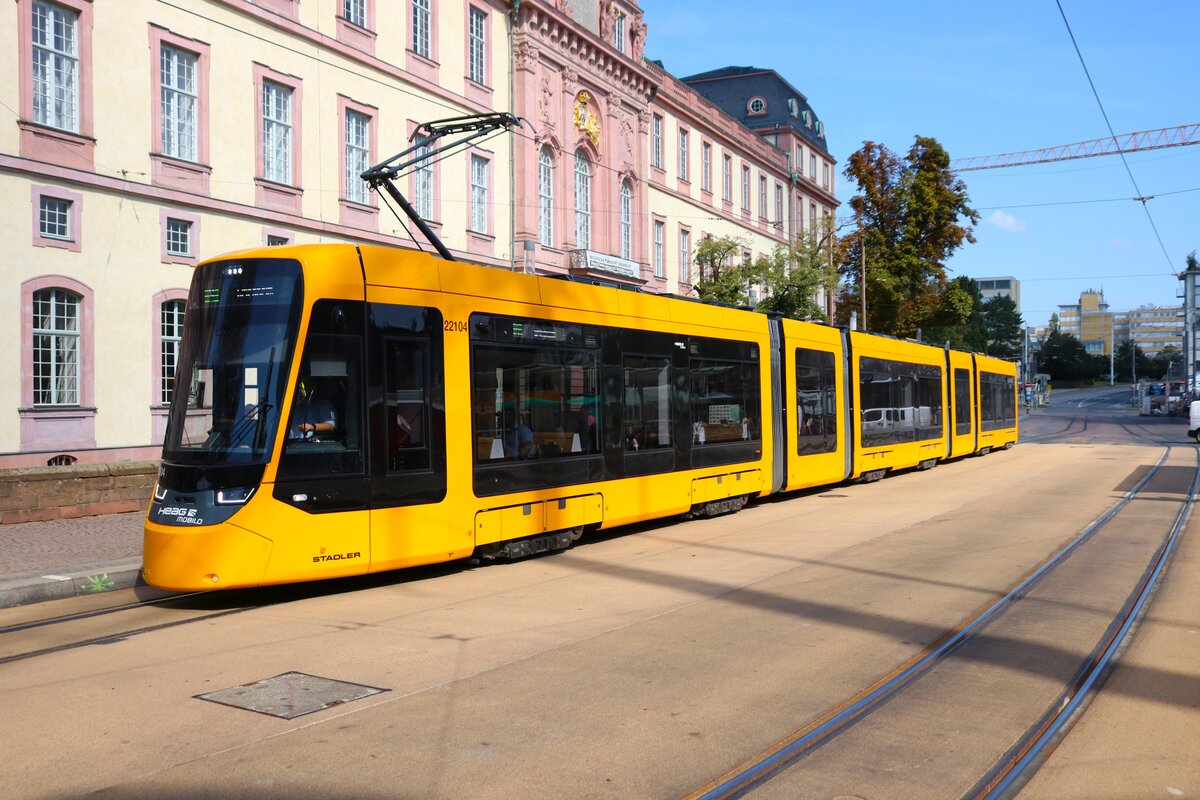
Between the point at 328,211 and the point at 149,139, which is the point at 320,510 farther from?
the point at 328,211

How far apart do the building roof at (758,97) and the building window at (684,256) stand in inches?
593

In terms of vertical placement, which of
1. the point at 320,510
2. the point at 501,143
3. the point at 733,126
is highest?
the point at 733,126

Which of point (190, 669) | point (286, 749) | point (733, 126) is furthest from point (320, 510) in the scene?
point (733, 126)

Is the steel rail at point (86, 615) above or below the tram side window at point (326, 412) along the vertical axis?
below

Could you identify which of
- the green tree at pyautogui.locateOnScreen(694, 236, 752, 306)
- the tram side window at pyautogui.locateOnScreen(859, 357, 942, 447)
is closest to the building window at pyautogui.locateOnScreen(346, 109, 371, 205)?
the tram side window at pyautogui.locateOnScreen(859, 357, 942, 447)

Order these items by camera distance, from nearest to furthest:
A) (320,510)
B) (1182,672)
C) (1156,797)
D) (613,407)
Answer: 1. (1156,797)
2. (1182,672)
3. (320,510)
4. (613,407)

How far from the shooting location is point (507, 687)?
22.1ft

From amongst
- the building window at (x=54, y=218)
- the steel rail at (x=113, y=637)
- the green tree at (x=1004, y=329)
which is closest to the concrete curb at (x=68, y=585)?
the steel rail at (x=113, y=637)

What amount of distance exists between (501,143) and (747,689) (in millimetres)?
26518

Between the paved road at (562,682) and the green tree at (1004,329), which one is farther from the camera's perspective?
the green tree at (1004,329)

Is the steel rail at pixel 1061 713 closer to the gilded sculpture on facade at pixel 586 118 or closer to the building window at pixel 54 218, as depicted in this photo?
the building window at pixel 54 218

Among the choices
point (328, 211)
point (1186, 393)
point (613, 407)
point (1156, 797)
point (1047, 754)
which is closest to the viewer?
point (1156, 797)

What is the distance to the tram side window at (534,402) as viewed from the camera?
11.4 meters

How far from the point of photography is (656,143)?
41.4 metres
